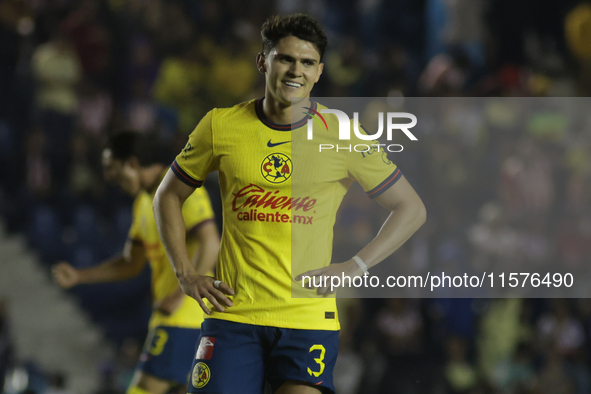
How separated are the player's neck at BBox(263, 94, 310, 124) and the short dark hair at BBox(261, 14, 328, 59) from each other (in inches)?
7.7

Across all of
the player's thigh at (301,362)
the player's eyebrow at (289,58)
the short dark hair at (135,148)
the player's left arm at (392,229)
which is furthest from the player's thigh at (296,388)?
the short dark hair at (135,148)

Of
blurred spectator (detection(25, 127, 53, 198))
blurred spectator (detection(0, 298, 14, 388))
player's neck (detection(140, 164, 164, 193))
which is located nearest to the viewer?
player's neck (detection(140, 164, 164, 193))

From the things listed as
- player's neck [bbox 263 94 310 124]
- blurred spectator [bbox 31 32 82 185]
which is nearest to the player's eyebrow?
player's neck [bbox 263 94 310 124]

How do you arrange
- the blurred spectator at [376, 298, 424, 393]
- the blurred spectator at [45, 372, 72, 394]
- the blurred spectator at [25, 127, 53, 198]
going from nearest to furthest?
the blurred spectator at [376, 298, 424, 393] → the blurred spectator at [45, 372, 72, 394] → the blurred spectator at [25, 127, 53, 198]

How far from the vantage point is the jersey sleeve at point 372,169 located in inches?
103

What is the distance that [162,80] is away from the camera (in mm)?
8266

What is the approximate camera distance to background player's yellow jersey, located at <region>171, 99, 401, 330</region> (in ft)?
8.11

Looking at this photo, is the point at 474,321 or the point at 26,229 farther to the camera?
the point at 26,229

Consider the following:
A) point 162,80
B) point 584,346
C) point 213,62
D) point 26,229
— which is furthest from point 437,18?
point 26,229

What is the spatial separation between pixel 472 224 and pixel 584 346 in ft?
6.92

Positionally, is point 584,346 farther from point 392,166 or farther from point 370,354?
point 392,166

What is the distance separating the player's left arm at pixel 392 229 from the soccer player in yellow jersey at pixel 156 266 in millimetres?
1228

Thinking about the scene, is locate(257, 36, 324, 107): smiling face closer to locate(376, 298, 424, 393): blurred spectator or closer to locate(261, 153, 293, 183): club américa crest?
locate(261, 153, 293, 183): club américa crest

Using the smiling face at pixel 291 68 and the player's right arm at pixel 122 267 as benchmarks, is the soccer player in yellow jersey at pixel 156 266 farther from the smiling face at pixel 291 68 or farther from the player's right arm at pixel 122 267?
the smiling face at pixel 291 68
